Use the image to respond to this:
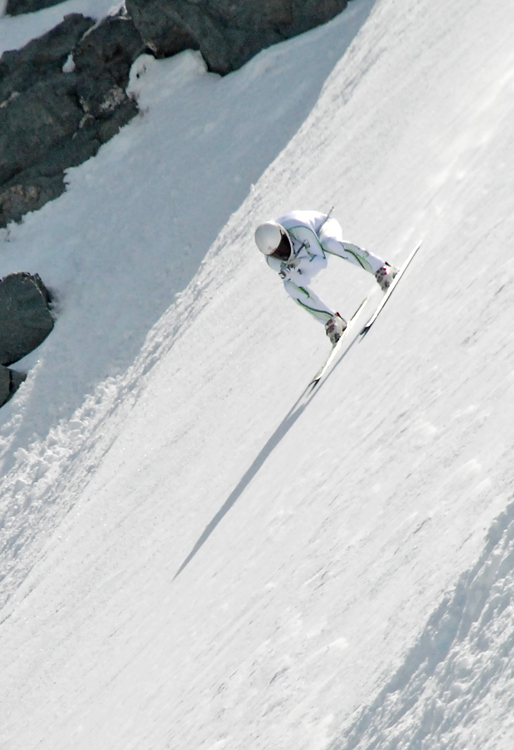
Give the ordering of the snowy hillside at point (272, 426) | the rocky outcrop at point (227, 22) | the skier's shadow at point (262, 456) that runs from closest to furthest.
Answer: the snowy hillside at point (272, 426) → the skier's shadow at point (262, 456) → the rocky outcrop at point (227, 22)

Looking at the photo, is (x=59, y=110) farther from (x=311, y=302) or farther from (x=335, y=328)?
(x=335, y=328)

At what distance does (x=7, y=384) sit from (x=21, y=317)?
5.13ft

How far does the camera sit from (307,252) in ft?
31.0

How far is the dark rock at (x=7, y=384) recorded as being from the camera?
18.5 metres

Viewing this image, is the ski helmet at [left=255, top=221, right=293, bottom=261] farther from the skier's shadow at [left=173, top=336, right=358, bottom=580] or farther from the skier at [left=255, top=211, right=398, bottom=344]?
the skier's shadow at [left=173, top=336, right=358, bottom=580]

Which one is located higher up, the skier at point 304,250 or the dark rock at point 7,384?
the skier at point 304,250

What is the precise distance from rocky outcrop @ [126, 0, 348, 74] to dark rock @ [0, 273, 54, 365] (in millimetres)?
7205

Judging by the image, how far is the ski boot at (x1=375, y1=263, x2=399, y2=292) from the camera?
882 cm

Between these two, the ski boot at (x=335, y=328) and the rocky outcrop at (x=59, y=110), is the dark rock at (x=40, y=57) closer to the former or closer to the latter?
the rocky outcrop at (x=59, y=110)

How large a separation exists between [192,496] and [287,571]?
432 cm

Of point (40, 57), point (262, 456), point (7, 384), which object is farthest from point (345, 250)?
point (40, 57)

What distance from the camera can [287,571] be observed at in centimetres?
552

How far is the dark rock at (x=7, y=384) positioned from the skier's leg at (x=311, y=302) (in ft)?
34.1

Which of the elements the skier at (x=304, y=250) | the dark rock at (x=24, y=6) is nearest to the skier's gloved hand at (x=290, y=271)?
the skier at (x=304, y=250)
